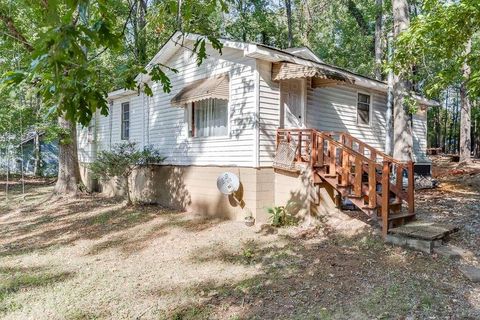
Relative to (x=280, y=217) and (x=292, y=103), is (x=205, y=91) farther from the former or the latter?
(x=280, y=217)

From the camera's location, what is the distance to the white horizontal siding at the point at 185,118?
791 centimetres

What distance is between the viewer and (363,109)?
428 inches

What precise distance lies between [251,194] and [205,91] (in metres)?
2.60

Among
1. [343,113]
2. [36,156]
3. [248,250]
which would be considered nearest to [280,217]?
[248,250]

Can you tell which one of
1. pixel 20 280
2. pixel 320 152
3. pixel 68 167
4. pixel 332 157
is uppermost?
pixel 320 152

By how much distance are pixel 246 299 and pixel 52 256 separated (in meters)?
4.06

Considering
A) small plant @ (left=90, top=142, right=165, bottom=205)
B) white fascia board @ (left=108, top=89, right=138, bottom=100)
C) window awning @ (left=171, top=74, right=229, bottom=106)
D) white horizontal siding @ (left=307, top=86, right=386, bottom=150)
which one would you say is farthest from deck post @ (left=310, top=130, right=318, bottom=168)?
white fascia board @ (left=108, top=89, right=138, bottom=100)

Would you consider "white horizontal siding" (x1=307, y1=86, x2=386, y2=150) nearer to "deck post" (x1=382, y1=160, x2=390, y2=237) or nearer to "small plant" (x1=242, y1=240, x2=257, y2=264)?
"deck post" (x1=382, y1=160, x2=390, y2=237)

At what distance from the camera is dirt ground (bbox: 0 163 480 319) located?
13.9 feet

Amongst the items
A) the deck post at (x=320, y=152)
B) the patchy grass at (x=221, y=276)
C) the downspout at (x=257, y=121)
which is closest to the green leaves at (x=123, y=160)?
the patchy grass at (x=221, y=276)

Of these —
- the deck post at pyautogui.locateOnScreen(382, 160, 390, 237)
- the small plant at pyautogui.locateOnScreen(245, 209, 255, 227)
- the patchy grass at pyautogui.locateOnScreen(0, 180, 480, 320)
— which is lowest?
the patchy grass at pyautogui.locateOnScreen(0, 180, 480, 320)

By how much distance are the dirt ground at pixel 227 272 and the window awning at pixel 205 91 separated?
9.47 feet

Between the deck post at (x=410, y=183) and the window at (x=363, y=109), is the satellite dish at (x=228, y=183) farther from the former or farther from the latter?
the window at (x=363, y=109)

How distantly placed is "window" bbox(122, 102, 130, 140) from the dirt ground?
452 centimetres
